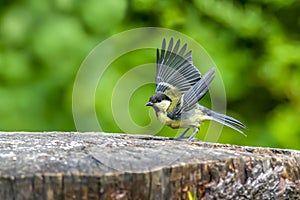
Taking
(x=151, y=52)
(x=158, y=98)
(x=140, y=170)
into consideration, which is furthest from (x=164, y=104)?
(x=151, y=52)

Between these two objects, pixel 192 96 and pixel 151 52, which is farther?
pixel 151 52

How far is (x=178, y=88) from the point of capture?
73.4 inches

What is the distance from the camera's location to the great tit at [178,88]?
181cm

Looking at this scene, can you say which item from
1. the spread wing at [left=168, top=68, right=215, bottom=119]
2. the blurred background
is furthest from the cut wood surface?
the blurred background

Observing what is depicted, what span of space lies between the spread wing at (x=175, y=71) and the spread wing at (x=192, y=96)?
2 centimetres

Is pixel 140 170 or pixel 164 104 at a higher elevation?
pixel 164 104

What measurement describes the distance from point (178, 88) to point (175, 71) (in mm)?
49

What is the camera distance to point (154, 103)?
1.89 meters

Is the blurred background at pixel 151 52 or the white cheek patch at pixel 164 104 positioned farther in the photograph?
the blurred background at pixel 151 52

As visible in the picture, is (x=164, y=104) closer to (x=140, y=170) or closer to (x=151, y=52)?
(x=140, y=170)

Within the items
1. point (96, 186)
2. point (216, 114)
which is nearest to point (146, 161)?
point (96, 186)

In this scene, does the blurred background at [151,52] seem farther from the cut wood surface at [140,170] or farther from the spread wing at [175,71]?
the cut wood surface at [140,170]

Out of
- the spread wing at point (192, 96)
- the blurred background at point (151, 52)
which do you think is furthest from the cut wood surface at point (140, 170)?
the blurred background at point (151, 52)

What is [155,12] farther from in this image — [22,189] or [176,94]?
[22,189]
